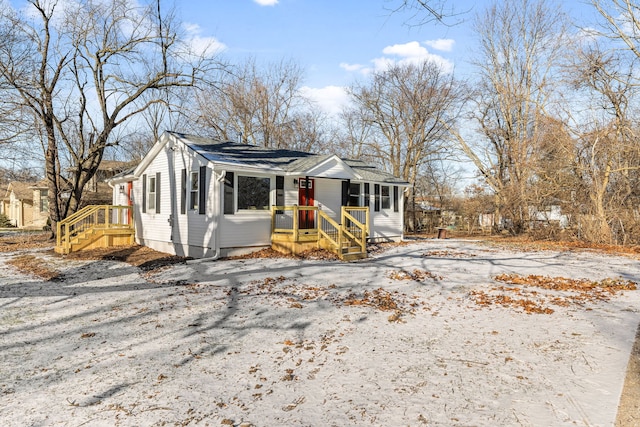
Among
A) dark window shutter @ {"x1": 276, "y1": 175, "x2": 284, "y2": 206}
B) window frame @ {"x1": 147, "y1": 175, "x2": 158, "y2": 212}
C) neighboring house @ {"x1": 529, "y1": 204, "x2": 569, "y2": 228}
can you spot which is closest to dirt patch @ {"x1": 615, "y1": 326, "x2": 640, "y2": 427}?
dark window shutter @ {"x1": 276, "y1": 175, "x2": 284, "y2": 206}

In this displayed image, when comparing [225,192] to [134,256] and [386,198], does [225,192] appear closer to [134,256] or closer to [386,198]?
[134,256]

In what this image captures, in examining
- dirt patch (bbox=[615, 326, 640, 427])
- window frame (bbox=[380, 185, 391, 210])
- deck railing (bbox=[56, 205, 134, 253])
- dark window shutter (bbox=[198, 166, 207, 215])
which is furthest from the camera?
window frame (bbox=[380, 185, 391, 210])

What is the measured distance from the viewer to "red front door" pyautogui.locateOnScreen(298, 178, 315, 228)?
45.1 feet

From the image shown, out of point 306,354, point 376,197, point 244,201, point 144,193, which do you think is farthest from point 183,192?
point 306,354

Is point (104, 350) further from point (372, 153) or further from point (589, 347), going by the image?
point (372, 153)

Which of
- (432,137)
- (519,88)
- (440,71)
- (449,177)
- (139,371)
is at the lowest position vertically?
(139,371)

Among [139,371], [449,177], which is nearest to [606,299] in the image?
[139,371]

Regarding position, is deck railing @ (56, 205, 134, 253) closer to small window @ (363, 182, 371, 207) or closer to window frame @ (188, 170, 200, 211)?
window frame @ (188, 170, 200, 211)

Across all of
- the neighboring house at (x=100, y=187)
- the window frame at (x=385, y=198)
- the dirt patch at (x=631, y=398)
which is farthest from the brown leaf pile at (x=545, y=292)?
the neighboring house at (x=100, y=187)

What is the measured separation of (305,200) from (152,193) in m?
5.90

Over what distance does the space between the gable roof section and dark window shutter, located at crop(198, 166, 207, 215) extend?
563 mm

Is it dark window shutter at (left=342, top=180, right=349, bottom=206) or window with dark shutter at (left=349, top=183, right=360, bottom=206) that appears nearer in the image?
dark window shutter at (left=342, top=180, right=349, bottom=206)

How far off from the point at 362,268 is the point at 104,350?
6.53 meters

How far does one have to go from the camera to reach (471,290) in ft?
25.2
